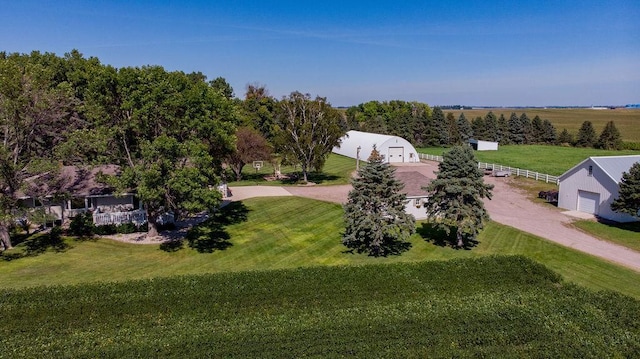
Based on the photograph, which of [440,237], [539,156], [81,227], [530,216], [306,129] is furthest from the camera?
[539,156]

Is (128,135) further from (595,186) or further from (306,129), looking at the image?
(595,186)

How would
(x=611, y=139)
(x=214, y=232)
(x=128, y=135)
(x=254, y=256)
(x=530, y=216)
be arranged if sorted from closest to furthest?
(x=254, y=256) → (x=128, y=135) → (x=214, y=232) → (x=530, y=216) → (x=611, y=139)

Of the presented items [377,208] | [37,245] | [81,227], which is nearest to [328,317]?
[377,208]

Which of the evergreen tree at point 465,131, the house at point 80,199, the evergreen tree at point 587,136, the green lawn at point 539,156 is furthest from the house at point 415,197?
the evergreen tree at point 587,136

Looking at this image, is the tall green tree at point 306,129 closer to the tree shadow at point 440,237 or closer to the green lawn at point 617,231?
the tree shadow at point 440,237

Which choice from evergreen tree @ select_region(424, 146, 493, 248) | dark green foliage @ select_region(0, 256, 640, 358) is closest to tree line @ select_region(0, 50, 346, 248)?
→ dark green foliage @ select_region(0, 256, 640, 358)

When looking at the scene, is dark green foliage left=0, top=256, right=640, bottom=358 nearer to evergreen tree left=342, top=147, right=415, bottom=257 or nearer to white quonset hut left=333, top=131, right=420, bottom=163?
evergreen tree left=342, top=147, right=415, bottom=257
